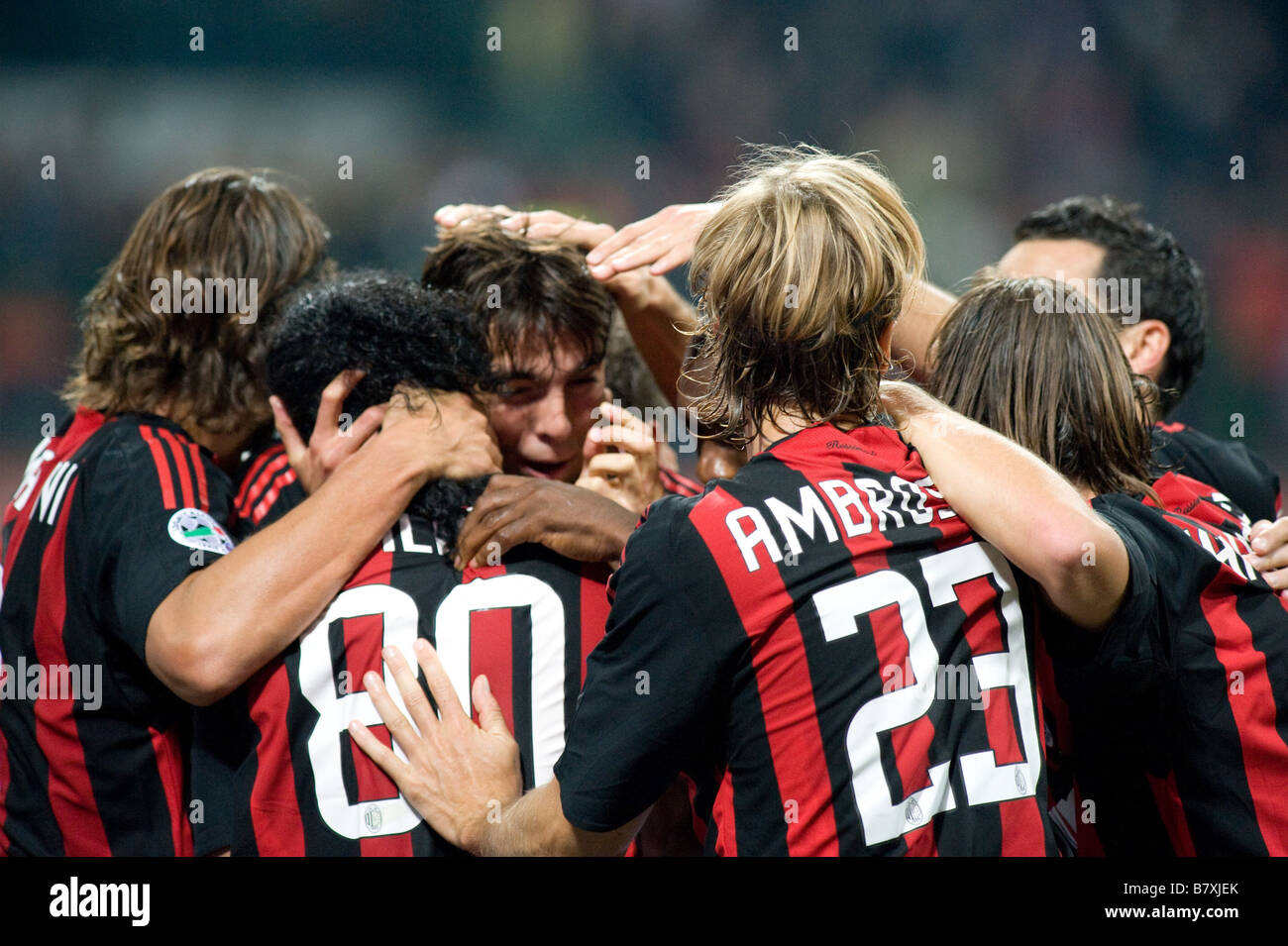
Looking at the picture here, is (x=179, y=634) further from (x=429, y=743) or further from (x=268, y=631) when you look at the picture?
(x=429, y=743)

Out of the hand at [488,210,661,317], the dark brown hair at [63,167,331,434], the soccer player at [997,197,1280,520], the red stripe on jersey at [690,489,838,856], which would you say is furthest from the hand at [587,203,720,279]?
the soccer player at [997,197,1280,520]

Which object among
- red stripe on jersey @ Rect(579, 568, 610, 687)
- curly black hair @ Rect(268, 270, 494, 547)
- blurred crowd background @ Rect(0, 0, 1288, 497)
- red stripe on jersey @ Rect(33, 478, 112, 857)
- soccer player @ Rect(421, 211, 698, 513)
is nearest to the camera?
red stripe on jersey @ Rect(579, 568, 610, 687)

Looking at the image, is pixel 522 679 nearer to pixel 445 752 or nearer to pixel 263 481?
pixel 445 752

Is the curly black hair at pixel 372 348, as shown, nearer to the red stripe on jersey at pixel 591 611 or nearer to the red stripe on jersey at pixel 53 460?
the red stripe on jersey at pixel 591 611

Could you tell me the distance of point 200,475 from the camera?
86.6 inches

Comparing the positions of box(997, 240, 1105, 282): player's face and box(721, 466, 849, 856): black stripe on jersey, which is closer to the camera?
box(721, 466, 849, 856): black stripe on jersey

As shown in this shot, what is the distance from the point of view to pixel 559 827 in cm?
158

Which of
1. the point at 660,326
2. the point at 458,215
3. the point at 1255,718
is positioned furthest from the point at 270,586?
the point at 1255,718

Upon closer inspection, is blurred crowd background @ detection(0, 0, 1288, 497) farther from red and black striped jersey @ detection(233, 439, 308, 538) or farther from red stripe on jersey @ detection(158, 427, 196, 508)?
red stripe on jersey @ detection(158, 427, 196, 508)

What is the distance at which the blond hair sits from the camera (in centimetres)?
155

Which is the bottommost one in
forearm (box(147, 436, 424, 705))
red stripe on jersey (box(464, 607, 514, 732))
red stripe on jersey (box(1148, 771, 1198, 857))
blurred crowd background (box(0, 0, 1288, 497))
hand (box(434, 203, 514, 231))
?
red stripe on jersey (box(1148, 771, 1198, 857))

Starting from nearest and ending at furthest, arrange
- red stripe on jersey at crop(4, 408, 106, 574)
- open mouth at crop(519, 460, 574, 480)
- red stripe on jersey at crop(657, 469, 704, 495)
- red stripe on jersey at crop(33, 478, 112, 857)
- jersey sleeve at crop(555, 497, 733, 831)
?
jersey sleeve at crop(555, 497, 733, 831) < red stripe on jersey at crop(33, 478, 112, 857) < red stripe on jersey at crop(4, 408, 106, 574) < open mouth at crop(519, 460, 574, 480) < red stripe on jersey at crop(657, 469, 704, 495)
